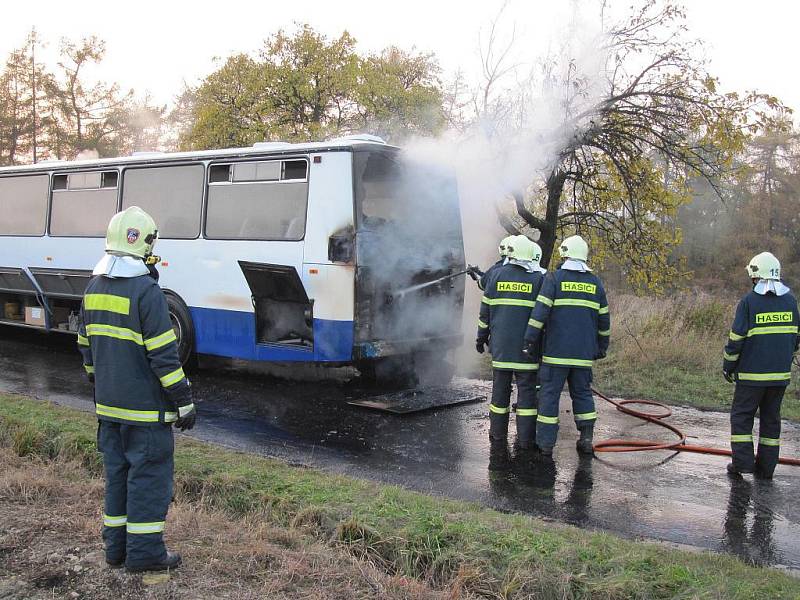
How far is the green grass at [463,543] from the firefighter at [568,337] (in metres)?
1.78

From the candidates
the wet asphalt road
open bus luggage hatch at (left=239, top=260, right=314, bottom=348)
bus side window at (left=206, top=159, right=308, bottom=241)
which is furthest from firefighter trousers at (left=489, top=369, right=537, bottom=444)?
bus side window at (left=206, top=159, right=308, bottom=241)

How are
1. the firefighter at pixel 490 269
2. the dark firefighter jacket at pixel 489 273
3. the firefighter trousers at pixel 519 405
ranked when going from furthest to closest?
the dark firefighter jacket at pixel 489 273, the firefighter at pixel 490 269, the firefighter trousers at pixel 519 405

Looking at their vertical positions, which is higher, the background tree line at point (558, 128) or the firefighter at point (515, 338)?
the background tree line at point (558, 128)

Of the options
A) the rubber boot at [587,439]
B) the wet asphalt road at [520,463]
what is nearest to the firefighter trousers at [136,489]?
the wet asphalt road at [520,463]

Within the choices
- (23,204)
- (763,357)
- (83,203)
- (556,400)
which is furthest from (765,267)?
(23,204)

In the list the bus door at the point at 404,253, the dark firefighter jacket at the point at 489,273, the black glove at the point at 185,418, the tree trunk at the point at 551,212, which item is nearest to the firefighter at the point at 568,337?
the dark firefighter jacket at the point at 489,273

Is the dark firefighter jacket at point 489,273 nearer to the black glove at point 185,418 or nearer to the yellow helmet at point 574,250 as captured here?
the yellow helmet at point 574,250

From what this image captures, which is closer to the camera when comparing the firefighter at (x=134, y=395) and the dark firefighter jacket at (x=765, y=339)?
the firefighter at (x=134, y=395)

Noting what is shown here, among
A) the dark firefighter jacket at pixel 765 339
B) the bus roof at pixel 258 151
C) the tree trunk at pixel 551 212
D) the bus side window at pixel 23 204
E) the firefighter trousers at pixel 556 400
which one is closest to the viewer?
the dark firefighter jacket at pixel 765 339

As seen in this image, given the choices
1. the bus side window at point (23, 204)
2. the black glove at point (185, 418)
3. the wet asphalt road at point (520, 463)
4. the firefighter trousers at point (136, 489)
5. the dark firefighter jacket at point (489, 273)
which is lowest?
the wet asphalt road at point (520, 463)

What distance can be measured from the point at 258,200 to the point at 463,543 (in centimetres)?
609

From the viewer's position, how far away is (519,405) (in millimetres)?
6742

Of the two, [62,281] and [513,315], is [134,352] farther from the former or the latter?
[62,281]

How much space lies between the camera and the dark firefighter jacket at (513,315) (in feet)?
22.1
